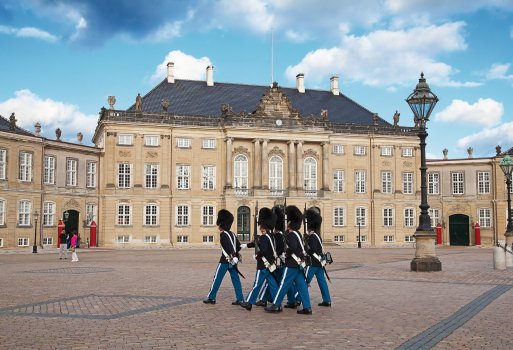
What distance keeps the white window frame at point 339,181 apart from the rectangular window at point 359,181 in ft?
4.25

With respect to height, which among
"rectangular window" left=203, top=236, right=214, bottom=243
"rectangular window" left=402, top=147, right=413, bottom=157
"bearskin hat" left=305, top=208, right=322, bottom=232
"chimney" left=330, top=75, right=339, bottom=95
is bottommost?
"rectangular window" left=203, top=236, right=214, bottom=243

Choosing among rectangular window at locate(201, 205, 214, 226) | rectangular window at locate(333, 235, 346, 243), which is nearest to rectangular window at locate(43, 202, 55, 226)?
rectangular window at locate(201, 205, 214, 226)

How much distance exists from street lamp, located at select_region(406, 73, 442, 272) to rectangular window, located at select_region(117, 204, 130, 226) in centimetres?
3501

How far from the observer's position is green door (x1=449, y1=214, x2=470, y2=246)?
62219 millimetres

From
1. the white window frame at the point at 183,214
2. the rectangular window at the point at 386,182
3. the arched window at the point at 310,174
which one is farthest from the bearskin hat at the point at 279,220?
the rectangular window at the point at 386,182

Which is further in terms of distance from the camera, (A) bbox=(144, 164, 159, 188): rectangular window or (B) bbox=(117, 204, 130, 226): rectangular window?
(A) bbox=(144, 164, 159, 188): rectangular window

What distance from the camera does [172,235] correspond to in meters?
54.0

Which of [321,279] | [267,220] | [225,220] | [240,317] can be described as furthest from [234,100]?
[240,317]

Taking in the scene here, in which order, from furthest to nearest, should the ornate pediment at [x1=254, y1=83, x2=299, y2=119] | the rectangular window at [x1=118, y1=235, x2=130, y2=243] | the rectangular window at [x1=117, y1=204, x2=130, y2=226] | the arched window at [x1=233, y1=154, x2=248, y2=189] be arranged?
the ornate pediment at [x1=254, y1=83, x2=299, y2=119], the arched window at [x1=233, y1=154, x2=248, y2=189], the rectangular window at [x1=117, y1=204, x2=130, y2=226], the rectangular window at [x1=118, y1=235, x2=130, y2=243]

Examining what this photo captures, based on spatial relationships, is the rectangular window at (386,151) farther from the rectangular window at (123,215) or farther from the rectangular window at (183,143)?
the rectangular window at (123,215)

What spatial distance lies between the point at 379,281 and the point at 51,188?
3668 centimetres

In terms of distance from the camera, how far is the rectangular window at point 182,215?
5469 centimetres

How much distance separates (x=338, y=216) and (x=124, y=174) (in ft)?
66.2

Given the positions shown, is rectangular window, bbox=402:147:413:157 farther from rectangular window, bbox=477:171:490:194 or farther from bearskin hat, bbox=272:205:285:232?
bearskin hat, bbox=272:205:285:232
